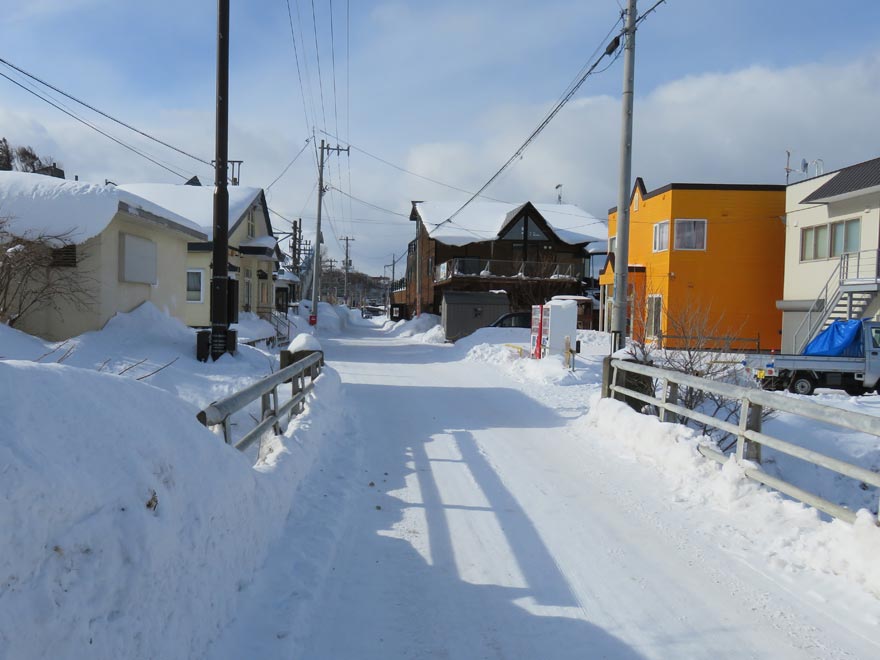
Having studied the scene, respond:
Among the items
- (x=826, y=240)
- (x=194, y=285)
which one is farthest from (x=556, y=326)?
(x=194, y=285)

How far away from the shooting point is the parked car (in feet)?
93.6

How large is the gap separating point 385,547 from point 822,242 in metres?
23.6

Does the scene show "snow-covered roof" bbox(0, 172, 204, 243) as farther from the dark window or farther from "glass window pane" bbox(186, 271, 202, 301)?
"glass window pane" bbox(186, 271, 202, 301)

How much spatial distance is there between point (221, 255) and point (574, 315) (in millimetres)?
9021

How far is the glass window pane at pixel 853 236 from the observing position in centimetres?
2077

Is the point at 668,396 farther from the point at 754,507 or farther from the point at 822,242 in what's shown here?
the point at 822,242

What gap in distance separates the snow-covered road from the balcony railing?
30.6 m

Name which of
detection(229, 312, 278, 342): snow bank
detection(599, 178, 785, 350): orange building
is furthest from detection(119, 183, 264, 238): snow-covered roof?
detection(599, 178, 785, 350): orange building

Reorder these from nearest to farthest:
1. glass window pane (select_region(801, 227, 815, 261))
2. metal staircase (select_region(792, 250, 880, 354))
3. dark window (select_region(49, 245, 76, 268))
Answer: dark window (select_region(49, 245, 76, 268))
metal staircase (select_region(792, 250, 880, 354))
glass window pane (select_region(801, 227, 815, 261))

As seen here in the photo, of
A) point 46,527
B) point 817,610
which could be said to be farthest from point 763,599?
point 46,527

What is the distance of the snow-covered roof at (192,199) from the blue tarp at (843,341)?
20.6m

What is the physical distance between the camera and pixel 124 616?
236 cm

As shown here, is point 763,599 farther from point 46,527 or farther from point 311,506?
point 46,527

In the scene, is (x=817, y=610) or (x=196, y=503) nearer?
(x=196, y=503)
